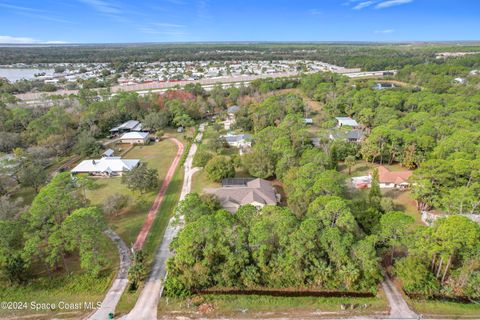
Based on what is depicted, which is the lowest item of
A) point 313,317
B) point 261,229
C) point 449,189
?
point 313,317

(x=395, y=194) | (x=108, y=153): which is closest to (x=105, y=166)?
(x=108, y=153)

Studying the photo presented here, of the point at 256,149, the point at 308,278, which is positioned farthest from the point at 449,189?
the point at 256,149

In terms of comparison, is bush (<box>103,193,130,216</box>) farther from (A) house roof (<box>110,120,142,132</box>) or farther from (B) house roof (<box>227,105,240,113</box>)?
(B) house roof (<box>227,105,240,113</box>)

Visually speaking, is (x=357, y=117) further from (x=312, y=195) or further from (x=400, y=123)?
(x=312, y=195)

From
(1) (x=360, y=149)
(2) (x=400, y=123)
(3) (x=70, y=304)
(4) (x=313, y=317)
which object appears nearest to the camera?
(4) (x=313, y=317)

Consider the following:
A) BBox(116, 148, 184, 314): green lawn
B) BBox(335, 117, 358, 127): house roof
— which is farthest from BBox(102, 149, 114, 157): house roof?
BBox(335, 117, 358, 127): house roof

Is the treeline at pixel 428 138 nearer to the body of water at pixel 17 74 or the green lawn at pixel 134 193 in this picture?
the green lawn at pixel 134 193
